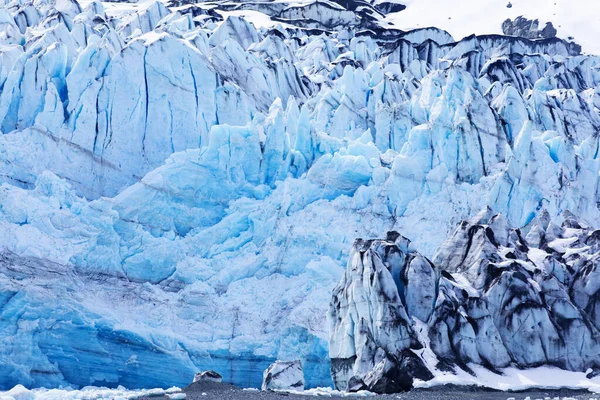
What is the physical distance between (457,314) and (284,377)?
4.47 metres

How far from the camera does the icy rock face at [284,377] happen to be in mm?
20125

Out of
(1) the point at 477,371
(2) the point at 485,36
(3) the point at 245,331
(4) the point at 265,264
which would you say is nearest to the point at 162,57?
(4) the point at 265,264

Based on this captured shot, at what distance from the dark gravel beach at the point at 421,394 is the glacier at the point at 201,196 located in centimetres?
641

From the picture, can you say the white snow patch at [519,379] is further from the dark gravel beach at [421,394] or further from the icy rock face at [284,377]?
the icy rock face at [284,377]

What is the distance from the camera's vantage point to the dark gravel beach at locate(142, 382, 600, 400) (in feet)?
56.8

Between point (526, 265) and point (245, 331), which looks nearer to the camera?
point (526, 265)

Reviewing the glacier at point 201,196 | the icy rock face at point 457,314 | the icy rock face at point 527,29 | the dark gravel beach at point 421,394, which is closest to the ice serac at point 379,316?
the icy rock face at point 457,314

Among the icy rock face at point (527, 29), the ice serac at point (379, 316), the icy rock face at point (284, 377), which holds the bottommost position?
the icy rock face at point (284, 377)

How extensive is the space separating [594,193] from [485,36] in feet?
95.2

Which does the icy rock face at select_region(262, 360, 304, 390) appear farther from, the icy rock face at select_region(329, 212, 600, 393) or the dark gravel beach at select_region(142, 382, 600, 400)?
the dark gravel beach at select_region(142, 382, 600, 400)

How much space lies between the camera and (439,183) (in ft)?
94.6

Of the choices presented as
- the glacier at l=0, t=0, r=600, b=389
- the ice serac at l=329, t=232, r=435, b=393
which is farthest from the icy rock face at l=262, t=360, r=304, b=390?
the glacier at l=0, t=0, r=600, b=389

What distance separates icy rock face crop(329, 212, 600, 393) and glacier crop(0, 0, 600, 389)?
147 inches

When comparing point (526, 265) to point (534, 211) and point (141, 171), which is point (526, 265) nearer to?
point (534, 211)
